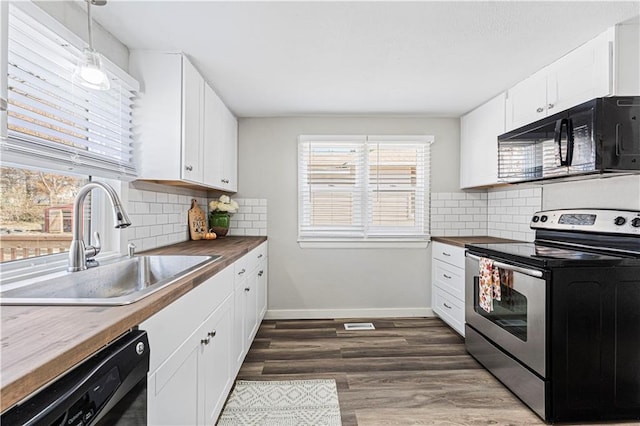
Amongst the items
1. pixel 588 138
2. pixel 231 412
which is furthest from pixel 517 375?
pixel 231 412

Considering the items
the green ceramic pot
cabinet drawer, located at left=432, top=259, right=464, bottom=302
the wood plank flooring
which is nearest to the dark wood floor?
the wood plank flooring

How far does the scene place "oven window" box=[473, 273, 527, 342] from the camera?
2.14 m

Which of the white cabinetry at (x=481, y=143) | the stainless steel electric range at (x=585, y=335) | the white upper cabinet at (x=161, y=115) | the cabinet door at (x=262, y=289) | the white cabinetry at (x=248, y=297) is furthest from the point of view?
the cabinet door at (x=262, y=289)

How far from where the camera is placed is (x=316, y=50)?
Answer: 7.20 ft

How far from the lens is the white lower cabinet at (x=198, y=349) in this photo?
1160 millimetres

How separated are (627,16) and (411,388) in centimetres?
246

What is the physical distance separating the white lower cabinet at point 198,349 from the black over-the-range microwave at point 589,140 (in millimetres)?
2138

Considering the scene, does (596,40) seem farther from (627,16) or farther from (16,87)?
(16,87)

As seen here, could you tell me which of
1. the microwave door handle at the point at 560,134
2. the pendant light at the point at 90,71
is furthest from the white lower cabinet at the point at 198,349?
the microwave door handle at the point at 560,134

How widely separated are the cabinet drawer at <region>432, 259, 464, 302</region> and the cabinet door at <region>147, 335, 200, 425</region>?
238 cm

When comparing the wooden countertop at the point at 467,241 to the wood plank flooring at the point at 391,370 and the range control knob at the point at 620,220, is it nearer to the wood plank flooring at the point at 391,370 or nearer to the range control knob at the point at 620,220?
the wood plank flooring at the point at 391,370

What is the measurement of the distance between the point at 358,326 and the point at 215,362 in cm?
197

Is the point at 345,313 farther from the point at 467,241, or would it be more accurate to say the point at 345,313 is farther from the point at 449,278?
the point at 467,241

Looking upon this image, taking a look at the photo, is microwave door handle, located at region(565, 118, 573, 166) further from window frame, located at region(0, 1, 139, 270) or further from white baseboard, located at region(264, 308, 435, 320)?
window frame, located at region(0, 1, 139, 270)
